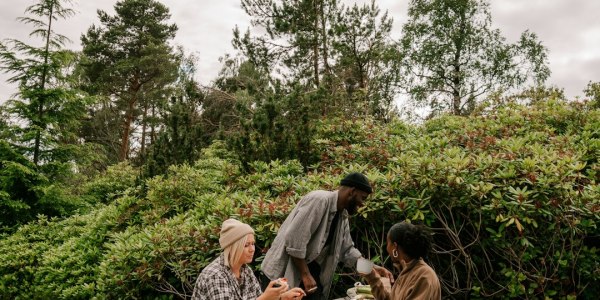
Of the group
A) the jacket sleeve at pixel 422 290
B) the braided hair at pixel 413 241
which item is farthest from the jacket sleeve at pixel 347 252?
the jacket sleeve at pixel 422 290

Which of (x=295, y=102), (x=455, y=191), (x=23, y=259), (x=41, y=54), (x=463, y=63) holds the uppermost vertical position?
(x=463, y=63)

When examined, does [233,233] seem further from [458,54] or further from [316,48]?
[458,54]

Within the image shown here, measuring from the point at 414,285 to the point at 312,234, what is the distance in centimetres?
91

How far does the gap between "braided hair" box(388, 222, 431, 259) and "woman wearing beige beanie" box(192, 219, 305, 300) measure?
738 mm

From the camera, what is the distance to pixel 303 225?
3223 mm

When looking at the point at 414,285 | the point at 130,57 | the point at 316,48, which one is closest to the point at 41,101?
the point at 316,48

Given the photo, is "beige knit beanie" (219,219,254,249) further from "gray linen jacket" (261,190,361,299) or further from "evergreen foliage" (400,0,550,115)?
"evergreen foliage" (400,0,550,115)

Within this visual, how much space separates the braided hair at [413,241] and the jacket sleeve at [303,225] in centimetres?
67

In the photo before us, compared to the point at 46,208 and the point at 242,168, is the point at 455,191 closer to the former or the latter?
the point at 242,168

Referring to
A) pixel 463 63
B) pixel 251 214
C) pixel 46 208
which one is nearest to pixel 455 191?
pixel 251 214

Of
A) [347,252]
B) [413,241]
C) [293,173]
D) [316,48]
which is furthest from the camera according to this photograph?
[316,48]

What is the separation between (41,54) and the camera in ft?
39.3

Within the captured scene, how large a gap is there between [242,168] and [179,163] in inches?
69.8

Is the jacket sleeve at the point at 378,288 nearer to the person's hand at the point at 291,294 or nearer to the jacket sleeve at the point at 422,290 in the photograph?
the jacket sleeve at the point at 422,290
